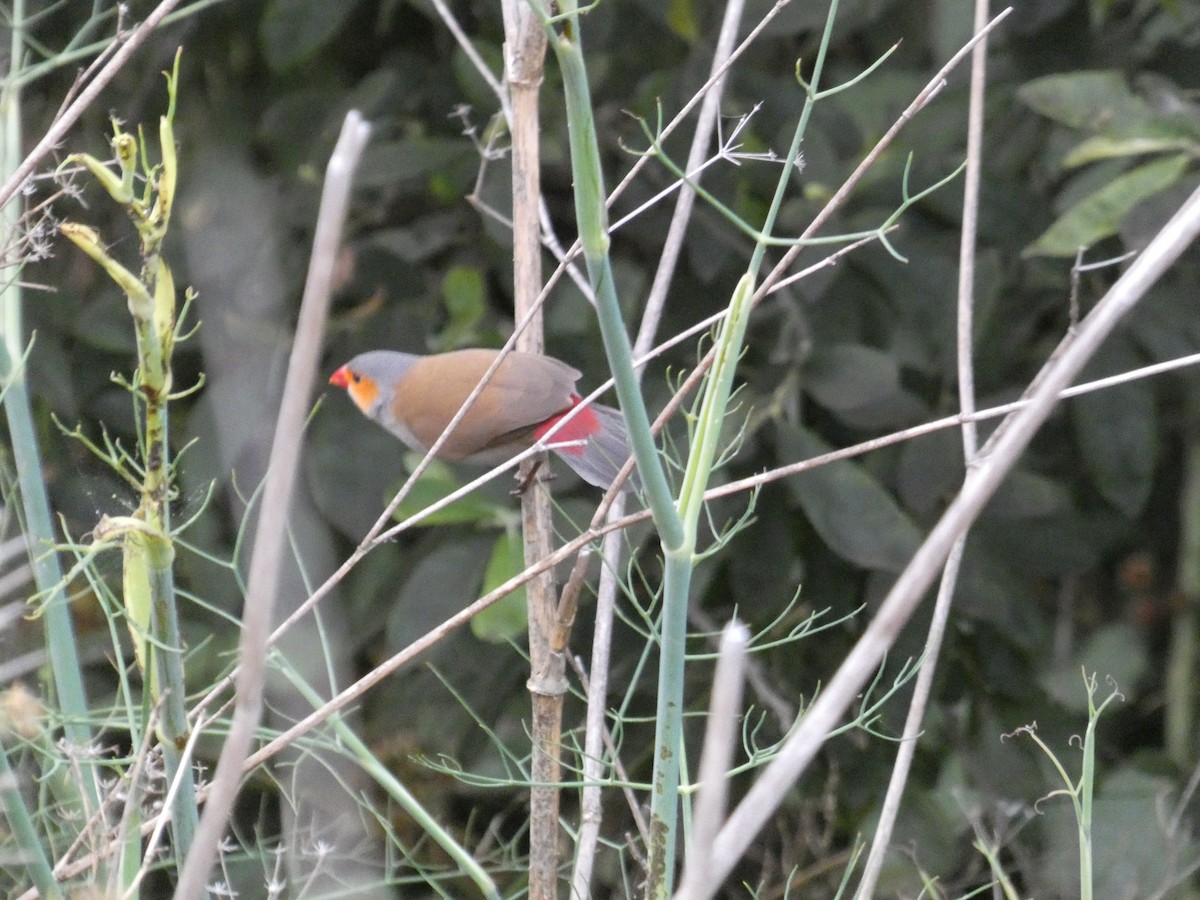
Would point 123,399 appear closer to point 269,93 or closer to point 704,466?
point 269,93

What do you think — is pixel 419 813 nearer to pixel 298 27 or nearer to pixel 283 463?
pixel 283 463

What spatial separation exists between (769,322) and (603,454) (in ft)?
1.27

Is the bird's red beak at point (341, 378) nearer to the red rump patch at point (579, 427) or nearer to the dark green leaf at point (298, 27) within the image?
the red rump patch at point (579, 427)

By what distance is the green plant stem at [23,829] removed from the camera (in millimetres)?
703

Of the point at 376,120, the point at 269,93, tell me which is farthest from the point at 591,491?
the point at 269,93

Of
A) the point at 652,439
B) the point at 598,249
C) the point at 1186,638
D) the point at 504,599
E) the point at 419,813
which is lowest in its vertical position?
the point at 1186,638

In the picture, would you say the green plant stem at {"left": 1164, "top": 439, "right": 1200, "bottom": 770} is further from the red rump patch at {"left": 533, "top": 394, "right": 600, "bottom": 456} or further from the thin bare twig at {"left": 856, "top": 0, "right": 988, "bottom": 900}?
the thin bare twig at {"left": 856, "top": 0, "right": 988, "bottom": 900}

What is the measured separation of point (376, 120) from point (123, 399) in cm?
62

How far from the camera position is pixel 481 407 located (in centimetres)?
208

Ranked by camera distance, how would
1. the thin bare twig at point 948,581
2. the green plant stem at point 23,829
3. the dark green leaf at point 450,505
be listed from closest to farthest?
the green plant stem at point 23,829 → the thin bare twig at point 948,581 → the dark green leaf at point 450,505

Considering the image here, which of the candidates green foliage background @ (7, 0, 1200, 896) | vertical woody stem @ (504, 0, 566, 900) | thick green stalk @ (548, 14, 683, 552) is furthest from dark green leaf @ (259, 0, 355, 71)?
thick green stalk @ (548, 14, 683, 552)

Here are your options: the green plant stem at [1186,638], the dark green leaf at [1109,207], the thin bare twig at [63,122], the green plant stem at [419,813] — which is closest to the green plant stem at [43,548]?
the thin bare twig at [63,122]

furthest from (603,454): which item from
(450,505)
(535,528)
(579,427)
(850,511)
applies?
(535,528)

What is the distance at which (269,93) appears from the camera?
2248 millimetres
